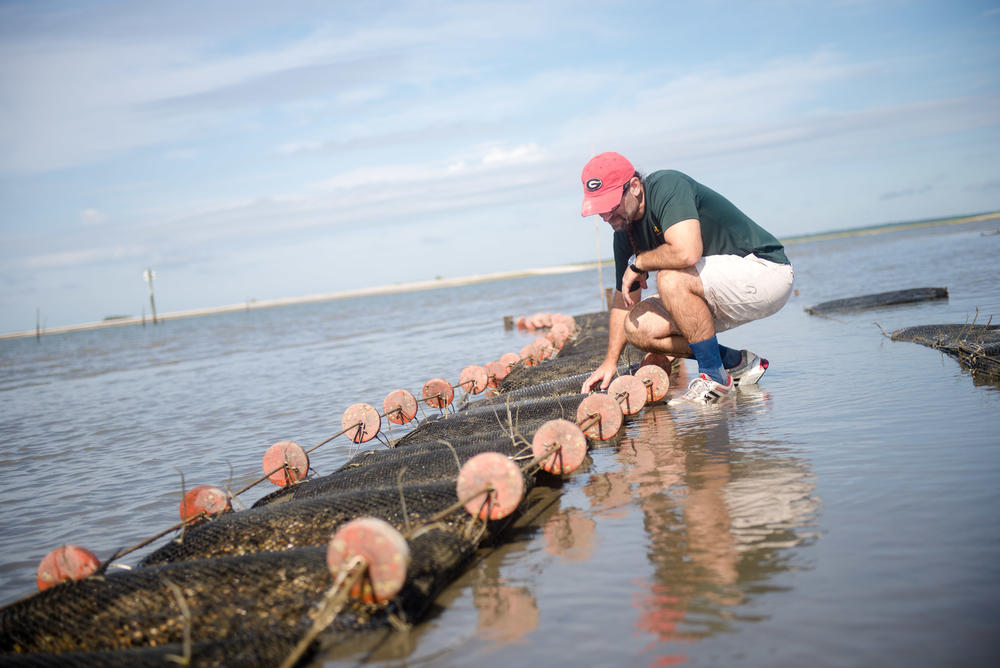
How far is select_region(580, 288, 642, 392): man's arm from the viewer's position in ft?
19.9

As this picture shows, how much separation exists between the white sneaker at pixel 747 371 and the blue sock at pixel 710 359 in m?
0.62

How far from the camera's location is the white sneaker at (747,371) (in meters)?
6.57

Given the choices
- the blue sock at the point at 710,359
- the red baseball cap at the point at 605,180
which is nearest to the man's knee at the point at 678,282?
the blue sock at the point at 710,359

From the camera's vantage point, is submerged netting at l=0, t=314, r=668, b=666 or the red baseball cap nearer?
submerged netting at l=0, t=314, r=668, b=666

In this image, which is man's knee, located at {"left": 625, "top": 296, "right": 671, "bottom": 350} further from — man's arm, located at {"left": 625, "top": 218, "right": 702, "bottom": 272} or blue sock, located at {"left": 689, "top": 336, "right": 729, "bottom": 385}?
man's arm, located at {"left": 625, "top": 218, "right": 702, "bottom": 272}

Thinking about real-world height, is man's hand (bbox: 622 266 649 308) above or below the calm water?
above

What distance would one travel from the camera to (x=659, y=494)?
157 inches

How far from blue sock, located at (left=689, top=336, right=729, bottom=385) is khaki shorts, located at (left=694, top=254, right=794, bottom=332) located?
1.05 feet

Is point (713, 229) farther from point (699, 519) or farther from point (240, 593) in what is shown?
point (240, 593)

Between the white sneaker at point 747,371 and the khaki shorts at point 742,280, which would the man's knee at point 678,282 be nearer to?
the khaki shorts at point 742,280

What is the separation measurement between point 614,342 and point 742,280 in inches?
46.3

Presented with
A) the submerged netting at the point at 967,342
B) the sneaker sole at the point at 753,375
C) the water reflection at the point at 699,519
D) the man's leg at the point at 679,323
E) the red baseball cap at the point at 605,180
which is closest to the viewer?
the water reflection at the point at 699,519

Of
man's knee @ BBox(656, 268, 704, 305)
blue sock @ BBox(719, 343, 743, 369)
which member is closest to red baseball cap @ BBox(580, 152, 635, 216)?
man's knee @ BBox(656, 268, 704, 305)

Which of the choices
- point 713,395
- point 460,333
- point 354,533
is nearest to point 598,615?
point 354,533
